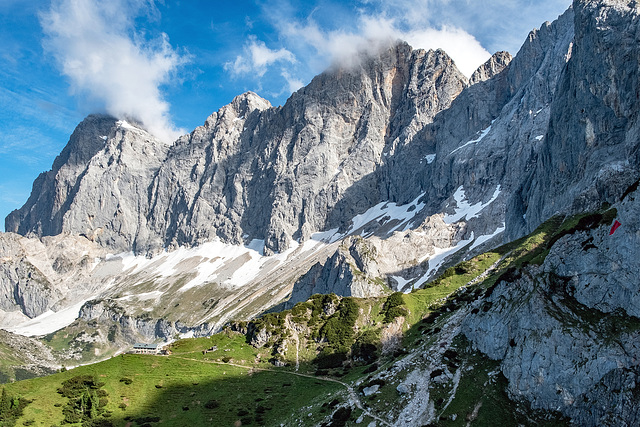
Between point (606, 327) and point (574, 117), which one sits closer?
point (606, 327)

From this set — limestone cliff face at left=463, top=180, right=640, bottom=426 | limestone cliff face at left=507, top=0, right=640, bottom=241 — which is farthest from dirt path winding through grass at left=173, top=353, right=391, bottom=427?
limestone cliff face at left=507, top=0, right=640, bottom=241

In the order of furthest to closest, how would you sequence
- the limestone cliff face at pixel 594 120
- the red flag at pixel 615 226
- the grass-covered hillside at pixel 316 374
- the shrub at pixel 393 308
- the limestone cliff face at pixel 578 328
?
1. the limestone cliff face at pixel 594 120
2. the shrub at pixel 393 308
3. the grass-covered hillside at pixel 316 374
4. the red flag at pixel 615 226
5. the limestone cliff face at pixel 578 328

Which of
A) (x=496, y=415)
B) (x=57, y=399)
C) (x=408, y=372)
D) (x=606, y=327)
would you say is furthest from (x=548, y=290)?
(x=57, y=399)

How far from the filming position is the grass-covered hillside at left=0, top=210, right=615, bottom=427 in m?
60.2

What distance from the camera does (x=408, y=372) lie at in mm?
66375

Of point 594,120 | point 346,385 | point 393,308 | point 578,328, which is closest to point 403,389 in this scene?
point 346,385

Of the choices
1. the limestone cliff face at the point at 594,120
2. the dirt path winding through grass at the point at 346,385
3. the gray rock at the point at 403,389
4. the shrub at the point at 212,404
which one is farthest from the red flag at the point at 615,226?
the shrub at the point at 212,404

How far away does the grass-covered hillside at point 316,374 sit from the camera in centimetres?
6016

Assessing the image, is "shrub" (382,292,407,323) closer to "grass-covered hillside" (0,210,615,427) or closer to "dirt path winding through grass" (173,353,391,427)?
"grass-covered hillside" (0,210,615,427)

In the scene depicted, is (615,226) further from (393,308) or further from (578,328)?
(393,308)

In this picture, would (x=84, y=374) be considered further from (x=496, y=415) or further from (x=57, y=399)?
(x=496, y=415)

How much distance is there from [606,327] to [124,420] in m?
64.9

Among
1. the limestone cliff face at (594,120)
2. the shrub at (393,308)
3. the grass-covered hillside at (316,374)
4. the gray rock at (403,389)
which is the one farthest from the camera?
the limestone cliff face at (594,120)

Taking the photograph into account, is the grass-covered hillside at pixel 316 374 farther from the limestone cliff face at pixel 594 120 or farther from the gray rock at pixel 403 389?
the limestone cliff face at pixel 594 120
